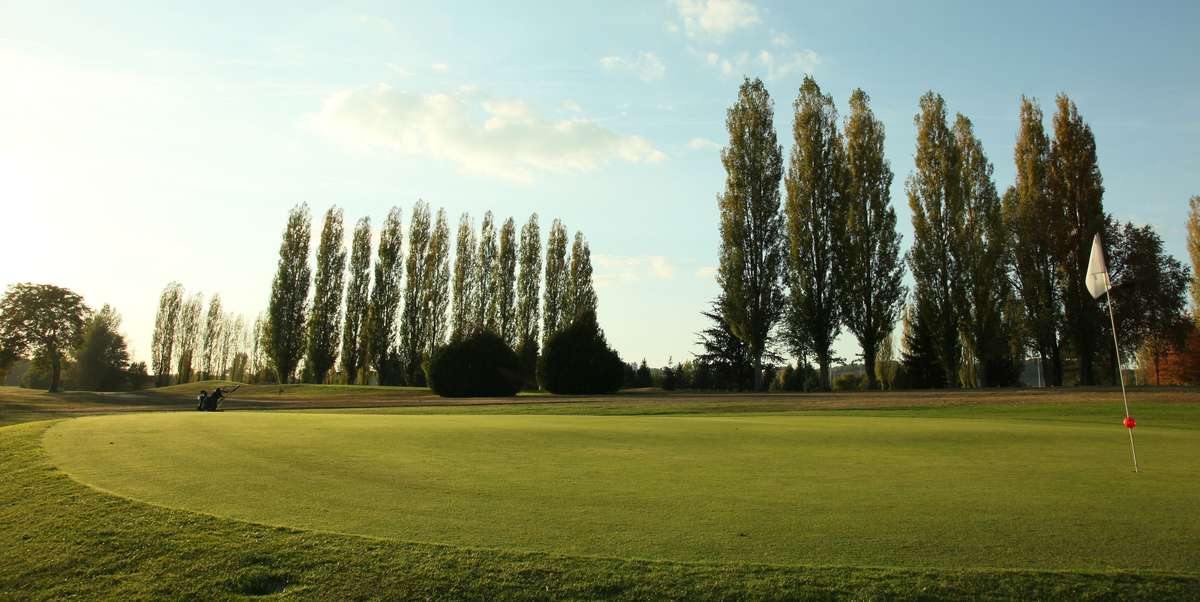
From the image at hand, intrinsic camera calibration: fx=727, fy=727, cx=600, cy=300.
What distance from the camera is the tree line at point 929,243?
148 ft

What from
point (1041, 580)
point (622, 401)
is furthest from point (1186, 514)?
point (622, 401)

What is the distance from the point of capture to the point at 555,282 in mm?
69312

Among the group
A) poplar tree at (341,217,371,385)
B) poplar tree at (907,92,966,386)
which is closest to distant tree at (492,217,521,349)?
poplar tree at (341,217,371,385)

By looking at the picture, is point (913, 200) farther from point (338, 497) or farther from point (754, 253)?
point (338, 497)

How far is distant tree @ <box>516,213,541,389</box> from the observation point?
219ft

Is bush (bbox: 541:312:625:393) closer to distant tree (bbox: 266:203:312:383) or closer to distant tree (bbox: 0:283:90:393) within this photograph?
distant tree (bbox: 266:203:312:383)

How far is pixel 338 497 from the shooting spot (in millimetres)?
7430

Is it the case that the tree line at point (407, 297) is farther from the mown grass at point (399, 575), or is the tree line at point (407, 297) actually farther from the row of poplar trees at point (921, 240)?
the mown grass at point (399, 575)

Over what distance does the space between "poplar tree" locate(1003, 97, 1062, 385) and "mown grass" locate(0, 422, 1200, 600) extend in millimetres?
→ 46754

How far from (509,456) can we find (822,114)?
44.2 meters

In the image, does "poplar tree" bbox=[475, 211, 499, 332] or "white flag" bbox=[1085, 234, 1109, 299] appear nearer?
"white flag" bbox=[1085, 234, 1109, 299]

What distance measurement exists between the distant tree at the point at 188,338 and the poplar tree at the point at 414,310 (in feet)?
148

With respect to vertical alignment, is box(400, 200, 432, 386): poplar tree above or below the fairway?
above

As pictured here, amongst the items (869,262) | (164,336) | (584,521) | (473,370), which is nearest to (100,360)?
(164,336)
